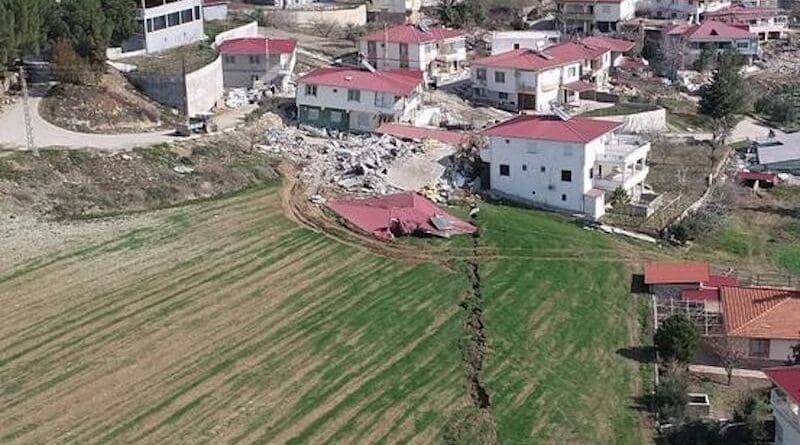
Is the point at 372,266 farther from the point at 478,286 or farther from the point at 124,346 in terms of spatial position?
the point at 124,346

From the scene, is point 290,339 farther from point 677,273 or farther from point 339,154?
point 339,154

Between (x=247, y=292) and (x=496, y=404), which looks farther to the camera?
(x=247, y=292)

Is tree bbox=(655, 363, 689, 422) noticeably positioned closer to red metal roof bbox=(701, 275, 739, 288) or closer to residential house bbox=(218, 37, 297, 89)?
red metal roof bbox=(701, 275, 739, 288)

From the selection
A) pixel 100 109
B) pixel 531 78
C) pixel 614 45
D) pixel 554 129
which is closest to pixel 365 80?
pixel 531 78

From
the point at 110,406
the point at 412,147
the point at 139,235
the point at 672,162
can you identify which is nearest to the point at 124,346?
the point at 110,406

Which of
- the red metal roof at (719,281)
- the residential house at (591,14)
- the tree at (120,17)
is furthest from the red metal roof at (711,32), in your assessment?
the red metal roof at (719,281)
